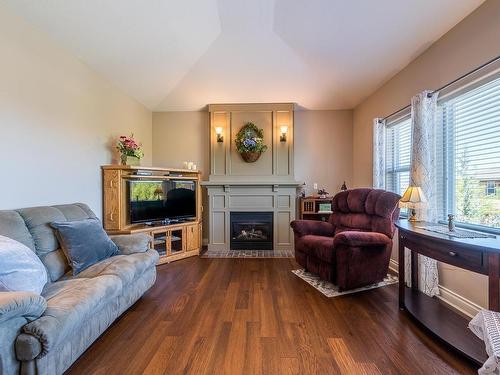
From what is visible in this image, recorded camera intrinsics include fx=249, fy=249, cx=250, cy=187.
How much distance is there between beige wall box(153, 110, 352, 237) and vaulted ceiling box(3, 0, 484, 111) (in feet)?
1.45

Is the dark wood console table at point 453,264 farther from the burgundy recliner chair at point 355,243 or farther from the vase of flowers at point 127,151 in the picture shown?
the vase of flowers at point 127,151

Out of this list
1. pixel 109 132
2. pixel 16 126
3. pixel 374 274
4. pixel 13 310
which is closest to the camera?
pixel 13 310

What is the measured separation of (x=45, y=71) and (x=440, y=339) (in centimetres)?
421

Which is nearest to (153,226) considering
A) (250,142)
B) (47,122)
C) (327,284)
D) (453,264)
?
(47,122)

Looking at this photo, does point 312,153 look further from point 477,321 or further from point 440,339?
point 477,321

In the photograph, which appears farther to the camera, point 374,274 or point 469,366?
point 374,274

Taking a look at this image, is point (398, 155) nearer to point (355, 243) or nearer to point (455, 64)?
point (455, 64)

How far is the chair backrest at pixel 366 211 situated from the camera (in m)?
2.89

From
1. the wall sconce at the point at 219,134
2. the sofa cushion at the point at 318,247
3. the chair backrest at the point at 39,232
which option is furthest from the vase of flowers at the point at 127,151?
the sofa cushion at the point at 318,247

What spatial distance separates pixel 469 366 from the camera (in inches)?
64.7

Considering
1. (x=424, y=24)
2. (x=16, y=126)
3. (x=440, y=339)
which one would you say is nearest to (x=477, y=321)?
(x=440, y=339)

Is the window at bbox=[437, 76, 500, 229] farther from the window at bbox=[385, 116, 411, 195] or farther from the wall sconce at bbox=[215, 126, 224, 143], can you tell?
the wall sconce at bbox=[215, 126, 224, 143]

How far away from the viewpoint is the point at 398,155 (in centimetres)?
356

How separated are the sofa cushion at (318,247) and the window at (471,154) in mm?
1217
